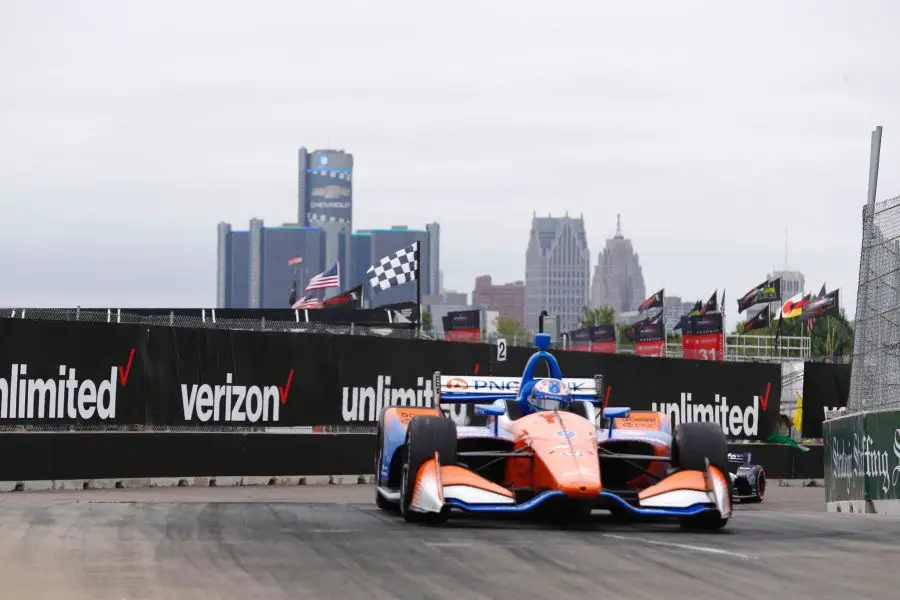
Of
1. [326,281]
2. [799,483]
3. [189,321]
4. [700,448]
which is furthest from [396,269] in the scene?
[700,448]

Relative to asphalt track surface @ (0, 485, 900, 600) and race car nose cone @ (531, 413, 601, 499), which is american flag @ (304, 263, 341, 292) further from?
race car nose cone @ (531, 413, 601, 499)

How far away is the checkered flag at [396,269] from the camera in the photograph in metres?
39.4

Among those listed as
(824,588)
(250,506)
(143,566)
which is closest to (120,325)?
(250,506)

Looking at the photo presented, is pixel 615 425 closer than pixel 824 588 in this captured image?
No

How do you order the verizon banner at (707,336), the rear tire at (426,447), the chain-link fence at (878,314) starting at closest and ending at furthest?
the rear tire at (426,447) → the chain-link fence at (878,314) → the verizon banner at (707,336)

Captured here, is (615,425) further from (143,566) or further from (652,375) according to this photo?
(652,375)

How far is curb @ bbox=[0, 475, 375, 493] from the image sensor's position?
22.9 meters

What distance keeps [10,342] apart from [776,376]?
19615 mm

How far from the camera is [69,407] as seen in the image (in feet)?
77.8

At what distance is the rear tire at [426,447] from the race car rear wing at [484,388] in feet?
6.19

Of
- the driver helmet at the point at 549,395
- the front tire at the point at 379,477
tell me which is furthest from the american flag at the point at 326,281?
the driver helmet at the point at 549,395

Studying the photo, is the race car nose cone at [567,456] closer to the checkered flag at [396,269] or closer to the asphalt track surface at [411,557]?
the asphalt track surface at [411,557]

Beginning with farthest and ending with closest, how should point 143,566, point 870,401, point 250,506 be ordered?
1. point 870,401
2. point 250,506
3. point 143,566

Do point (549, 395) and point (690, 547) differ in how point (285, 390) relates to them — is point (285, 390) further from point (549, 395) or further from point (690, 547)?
point (690, 547)
